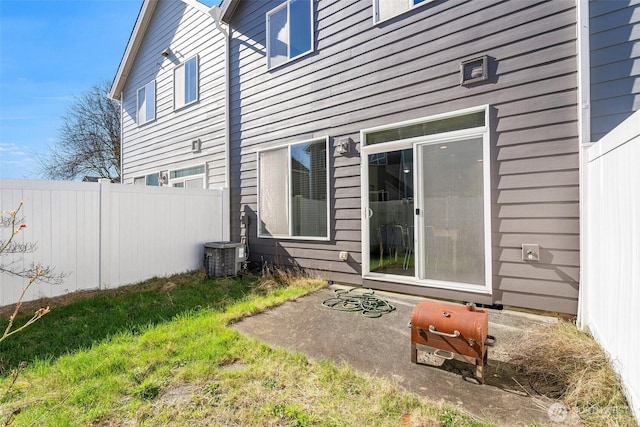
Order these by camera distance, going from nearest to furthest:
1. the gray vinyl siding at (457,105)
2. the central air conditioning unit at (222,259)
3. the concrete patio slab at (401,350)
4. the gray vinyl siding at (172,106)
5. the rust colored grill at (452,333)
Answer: the concrete patio slab at (401,350)
the rust colored grill at (452,333)
the gray vinyl siding at (457,105)
the central air conditioning unit at (222,259)
the gray vinyl siding at (172,106)

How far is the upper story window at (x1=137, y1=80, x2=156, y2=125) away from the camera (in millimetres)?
8539

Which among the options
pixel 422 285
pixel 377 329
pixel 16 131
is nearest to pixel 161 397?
pixel 377 329

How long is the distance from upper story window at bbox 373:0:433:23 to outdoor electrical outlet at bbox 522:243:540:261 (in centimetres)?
316

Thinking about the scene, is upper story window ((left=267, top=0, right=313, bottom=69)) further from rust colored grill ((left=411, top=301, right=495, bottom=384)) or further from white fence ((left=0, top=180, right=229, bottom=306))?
rust colored grill ((left=411, top=301, right=495, bottom=384))

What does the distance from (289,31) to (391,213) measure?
12.1 ft

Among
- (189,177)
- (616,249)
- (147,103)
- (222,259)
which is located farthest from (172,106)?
(616,249)

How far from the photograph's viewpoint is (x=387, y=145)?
4.25m

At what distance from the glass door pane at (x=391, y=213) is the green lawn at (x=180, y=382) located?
2057 millimetres

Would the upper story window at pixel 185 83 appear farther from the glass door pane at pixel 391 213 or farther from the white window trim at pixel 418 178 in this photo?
the glass door pane at pixel 391 213

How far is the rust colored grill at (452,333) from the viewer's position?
6.77 feet

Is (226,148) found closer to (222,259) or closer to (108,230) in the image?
(222,259)

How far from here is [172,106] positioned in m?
7.95

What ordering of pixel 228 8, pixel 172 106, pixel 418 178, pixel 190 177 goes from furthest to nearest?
pixel 172 106 → pixel 190 177 → pixel 228 8 → pixel 418 178

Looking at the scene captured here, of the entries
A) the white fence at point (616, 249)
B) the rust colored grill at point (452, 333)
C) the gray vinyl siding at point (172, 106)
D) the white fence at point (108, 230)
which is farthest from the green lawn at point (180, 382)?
the gray vinyl siding at point (172, 106)
